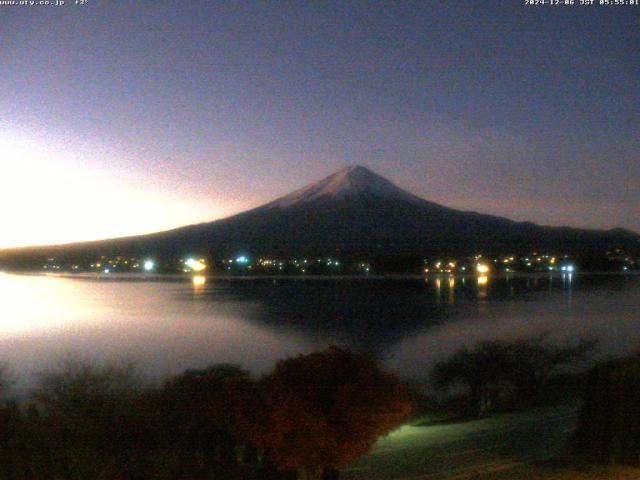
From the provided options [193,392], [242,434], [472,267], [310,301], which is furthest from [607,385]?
[472,267]

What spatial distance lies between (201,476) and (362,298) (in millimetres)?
43773

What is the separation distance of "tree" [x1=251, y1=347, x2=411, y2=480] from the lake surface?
1587 cm

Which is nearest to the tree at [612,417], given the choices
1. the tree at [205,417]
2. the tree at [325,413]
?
the tree at [325,413]

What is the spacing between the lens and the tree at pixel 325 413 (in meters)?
7.07

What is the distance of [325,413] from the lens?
711 centimetres

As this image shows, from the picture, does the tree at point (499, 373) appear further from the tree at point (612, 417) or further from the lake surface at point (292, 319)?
the tree at point (612, 417)

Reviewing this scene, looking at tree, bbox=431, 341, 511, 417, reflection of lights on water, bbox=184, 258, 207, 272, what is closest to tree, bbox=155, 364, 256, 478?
tree, bbox=431, 341, 511, 417

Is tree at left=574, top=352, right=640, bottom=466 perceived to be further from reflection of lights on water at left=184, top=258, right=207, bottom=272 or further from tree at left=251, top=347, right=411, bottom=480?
reflection of lights on water at left=184, top=258, right=207, bottom=272

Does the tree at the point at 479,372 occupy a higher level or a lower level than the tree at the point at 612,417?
lower

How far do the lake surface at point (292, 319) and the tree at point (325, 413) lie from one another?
15.9 m

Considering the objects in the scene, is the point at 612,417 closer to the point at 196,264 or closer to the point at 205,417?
the point at 205,417

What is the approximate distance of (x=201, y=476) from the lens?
7.62 m

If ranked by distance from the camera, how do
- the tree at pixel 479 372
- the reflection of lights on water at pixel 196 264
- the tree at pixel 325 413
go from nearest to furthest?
1. the tree at pixel 325 413
2. the tree at pixel 479 372
3. the reflection of lights on water at pixel 196 264

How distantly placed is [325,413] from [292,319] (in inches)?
1326
